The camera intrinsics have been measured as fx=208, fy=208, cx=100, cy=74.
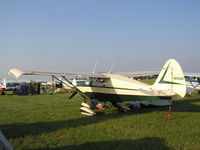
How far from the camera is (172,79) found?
7.84 meters

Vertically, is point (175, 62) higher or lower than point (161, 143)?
higher

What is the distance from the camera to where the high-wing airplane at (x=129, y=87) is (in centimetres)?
770

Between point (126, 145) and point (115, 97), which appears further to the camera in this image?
point (115, 97)

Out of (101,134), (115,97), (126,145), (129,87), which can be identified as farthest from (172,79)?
(126,145)

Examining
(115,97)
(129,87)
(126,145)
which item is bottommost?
(126,145)

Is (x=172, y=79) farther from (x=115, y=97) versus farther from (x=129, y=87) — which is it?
(x=115, y=97)

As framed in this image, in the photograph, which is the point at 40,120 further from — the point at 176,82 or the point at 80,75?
the point at 176,82

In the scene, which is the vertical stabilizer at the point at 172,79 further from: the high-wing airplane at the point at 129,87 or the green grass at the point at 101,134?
the green grass at the point at 101,134

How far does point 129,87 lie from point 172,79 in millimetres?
1672

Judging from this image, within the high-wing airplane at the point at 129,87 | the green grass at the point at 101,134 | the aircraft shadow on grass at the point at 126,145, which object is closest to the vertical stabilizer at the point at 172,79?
the high-wing airplane at the point at 129,87

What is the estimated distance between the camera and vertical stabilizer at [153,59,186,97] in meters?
7.65

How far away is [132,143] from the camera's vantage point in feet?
15.2

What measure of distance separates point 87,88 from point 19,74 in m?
3.22

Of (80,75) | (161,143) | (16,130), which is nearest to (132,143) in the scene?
(161,143)
